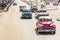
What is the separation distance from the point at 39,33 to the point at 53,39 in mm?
3562

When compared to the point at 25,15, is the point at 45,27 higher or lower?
higher

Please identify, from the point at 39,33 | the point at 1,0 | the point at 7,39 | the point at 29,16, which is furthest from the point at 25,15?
the point at 1,0

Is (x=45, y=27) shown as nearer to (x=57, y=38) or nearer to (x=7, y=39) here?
(x=57, y=38)

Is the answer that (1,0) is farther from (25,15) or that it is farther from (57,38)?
(57,38)

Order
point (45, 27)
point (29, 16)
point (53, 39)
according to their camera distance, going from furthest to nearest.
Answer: point (29, 16)
point (45, 27)
point (53, 39)

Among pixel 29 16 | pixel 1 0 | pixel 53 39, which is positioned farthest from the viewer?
pixel 1 0

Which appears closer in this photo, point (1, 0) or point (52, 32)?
point (52, 32)

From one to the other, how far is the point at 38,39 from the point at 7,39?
9.03 ft

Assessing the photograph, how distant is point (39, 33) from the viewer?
2486 centimetres

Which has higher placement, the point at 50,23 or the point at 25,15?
the point at 50,23

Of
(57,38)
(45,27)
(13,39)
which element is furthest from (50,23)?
(13,39)

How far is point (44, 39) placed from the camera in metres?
21.7

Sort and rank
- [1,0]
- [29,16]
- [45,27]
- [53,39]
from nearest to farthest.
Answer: [53,39] < [45,27] < [29,16] < [1,0]

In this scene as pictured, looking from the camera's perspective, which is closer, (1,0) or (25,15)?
(25,15)
